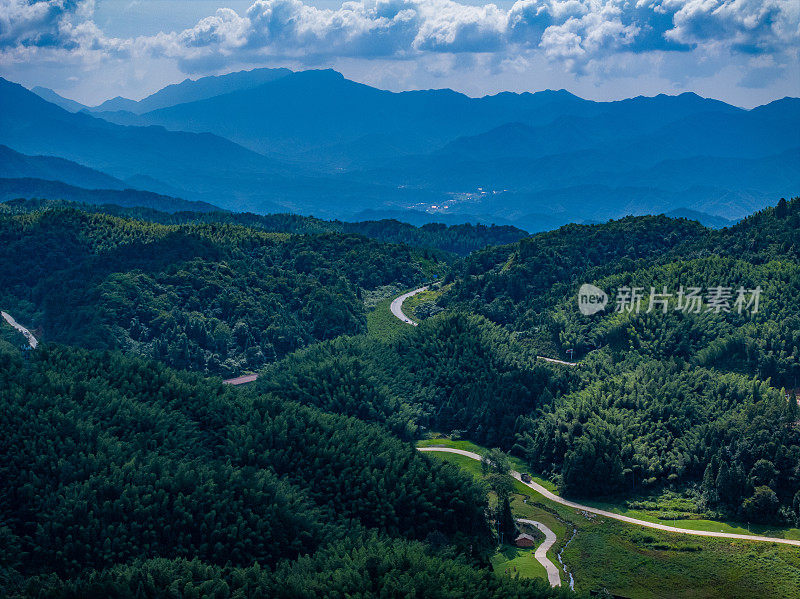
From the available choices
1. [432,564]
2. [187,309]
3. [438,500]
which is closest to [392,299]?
[187,309]

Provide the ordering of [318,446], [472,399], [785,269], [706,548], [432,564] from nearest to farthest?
[432,564], [706,548], [318,446], [472,399], [785,269]

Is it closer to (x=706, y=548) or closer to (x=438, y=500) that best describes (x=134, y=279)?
(x=438, y=500)

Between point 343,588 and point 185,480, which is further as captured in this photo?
point 185,480

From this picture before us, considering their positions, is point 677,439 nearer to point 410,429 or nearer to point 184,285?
point 410,429

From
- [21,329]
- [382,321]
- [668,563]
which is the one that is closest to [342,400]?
[668,563]

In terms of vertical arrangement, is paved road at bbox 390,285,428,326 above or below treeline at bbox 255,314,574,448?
above

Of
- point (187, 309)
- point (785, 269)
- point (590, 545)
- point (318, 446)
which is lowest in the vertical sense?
point (590, 545)

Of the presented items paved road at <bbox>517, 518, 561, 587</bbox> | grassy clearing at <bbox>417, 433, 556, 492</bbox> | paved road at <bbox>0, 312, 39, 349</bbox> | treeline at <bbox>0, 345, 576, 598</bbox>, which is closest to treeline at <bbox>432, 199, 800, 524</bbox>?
grassy clearing at <bbox>417, 433, 556, 492</bbox>

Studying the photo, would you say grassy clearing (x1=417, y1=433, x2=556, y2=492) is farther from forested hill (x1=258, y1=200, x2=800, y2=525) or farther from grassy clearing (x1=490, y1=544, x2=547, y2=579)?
grassy clearing (x1=490, y1=544, x2=547, y2=579)
